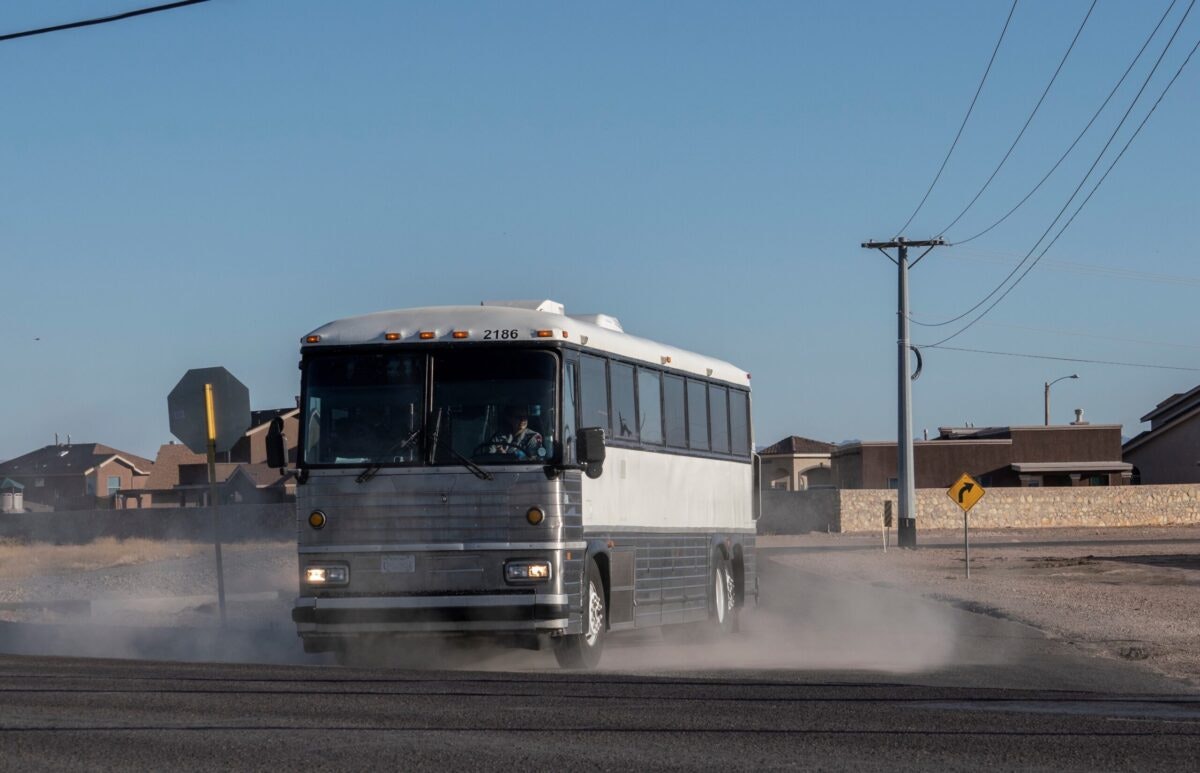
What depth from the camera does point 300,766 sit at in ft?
26.3

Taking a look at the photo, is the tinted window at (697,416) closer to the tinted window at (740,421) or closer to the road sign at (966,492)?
the tinted window at (740,421)

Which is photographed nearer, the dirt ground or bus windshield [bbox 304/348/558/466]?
bus windshield [bbox 304/348/558/466]

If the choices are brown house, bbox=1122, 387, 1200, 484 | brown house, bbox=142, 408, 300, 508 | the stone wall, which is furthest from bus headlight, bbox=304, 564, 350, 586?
brown house, bbox=1122, 387, 1200, 484

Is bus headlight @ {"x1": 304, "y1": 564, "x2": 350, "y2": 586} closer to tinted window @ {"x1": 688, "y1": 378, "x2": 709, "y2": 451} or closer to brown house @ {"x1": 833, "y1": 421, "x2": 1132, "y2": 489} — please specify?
tinted window @ {"x1": 688, "y1": 378, "x2": 709, "y2": 451}

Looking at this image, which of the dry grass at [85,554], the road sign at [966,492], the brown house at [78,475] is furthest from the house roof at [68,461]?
the road sign at [966,492]

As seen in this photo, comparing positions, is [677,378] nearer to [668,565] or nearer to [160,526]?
[668,565]

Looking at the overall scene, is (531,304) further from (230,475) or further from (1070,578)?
(230,475)

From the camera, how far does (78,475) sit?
106688mm

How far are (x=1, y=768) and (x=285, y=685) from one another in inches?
150

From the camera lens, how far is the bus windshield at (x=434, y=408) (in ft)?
46.2

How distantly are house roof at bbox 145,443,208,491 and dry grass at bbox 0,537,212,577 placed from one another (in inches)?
1502

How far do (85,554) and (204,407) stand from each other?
3822 cm

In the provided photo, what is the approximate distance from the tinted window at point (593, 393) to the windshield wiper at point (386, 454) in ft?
5.03

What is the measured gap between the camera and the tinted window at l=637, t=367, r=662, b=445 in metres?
16.6
